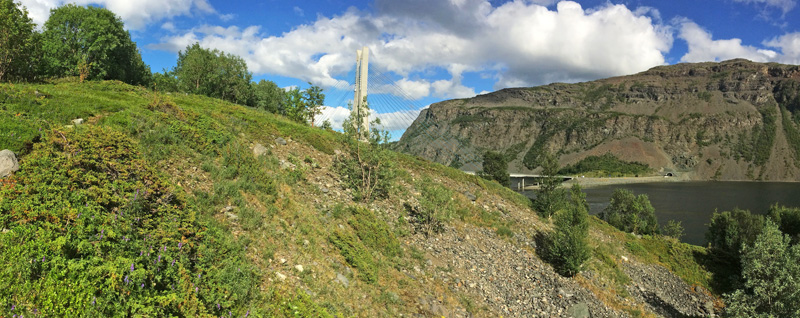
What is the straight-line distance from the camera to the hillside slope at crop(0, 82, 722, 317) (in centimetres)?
534

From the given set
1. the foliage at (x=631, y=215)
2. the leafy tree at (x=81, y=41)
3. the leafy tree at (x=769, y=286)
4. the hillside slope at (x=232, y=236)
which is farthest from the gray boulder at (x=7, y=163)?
the foliage at (x=631, y=215)

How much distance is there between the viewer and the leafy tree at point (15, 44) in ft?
68.2

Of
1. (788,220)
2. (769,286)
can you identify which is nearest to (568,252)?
(769,286)

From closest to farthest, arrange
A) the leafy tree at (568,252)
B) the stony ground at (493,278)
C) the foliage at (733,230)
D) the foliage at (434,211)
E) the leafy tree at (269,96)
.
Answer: the stony ground at (493,278), the foliage at (434,211), the leafy tree at (568,252), the foliage at (733,230), the leafy tree at (269,96)

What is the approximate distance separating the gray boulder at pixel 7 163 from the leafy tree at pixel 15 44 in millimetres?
19412

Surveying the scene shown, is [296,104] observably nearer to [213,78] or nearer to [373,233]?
[213,78]

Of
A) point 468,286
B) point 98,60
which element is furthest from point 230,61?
point 468,286

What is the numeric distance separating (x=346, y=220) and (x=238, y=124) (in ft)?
33.0

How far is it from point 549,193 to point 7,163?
34196 mm

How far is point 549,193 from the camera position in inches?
1300

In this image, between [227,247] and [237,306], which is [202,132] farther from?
[237,306]

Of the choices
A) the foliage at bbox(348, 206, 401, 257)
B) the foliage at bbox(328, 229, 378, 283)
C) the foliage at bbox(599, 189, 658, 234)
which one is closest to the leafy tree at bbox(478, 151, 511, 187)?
the foliage at bbox(599, 189, 658, 234)

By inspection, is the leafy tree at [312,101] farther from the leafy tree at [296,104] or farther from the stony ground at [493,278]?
the stony ground at [493,278]

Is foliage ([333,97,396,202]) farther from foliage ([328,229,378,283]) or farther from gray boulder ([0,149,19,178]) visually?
gray boulder ([0,149,19,178])
